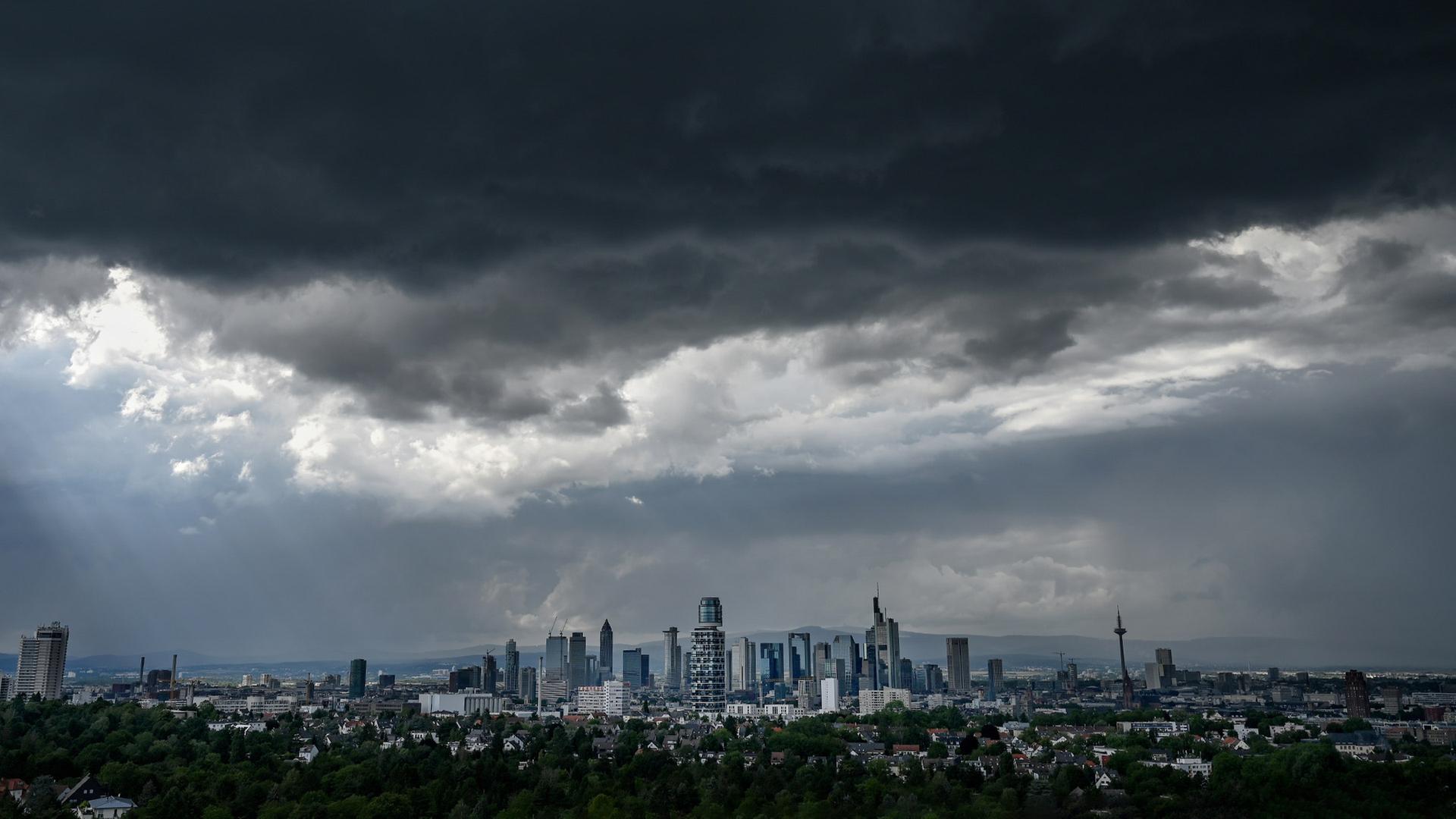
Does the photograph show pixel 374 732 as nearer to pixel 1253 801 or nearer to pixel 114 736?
pixel 114 736

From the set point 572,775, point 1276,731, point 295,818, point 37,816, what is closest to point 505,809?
point 295,818

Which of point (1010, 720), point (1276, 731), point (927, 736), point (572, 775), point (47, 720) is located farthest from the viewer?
point (1010, 720)

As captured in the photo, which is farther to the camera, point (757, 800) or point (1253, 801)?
point (1253, 801)

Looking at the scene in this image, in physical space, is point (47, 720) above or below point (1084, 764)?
above

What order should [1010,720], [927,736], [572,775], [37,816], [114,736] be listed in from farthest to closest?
[1010,720] → [927,736] → [114,736] → [572,775] → [37,816]

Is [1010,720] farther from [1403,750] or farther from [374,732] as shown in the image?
[374,732]

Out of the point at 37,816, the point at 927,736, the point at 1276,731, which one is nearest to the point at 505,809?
the point at 37,816
